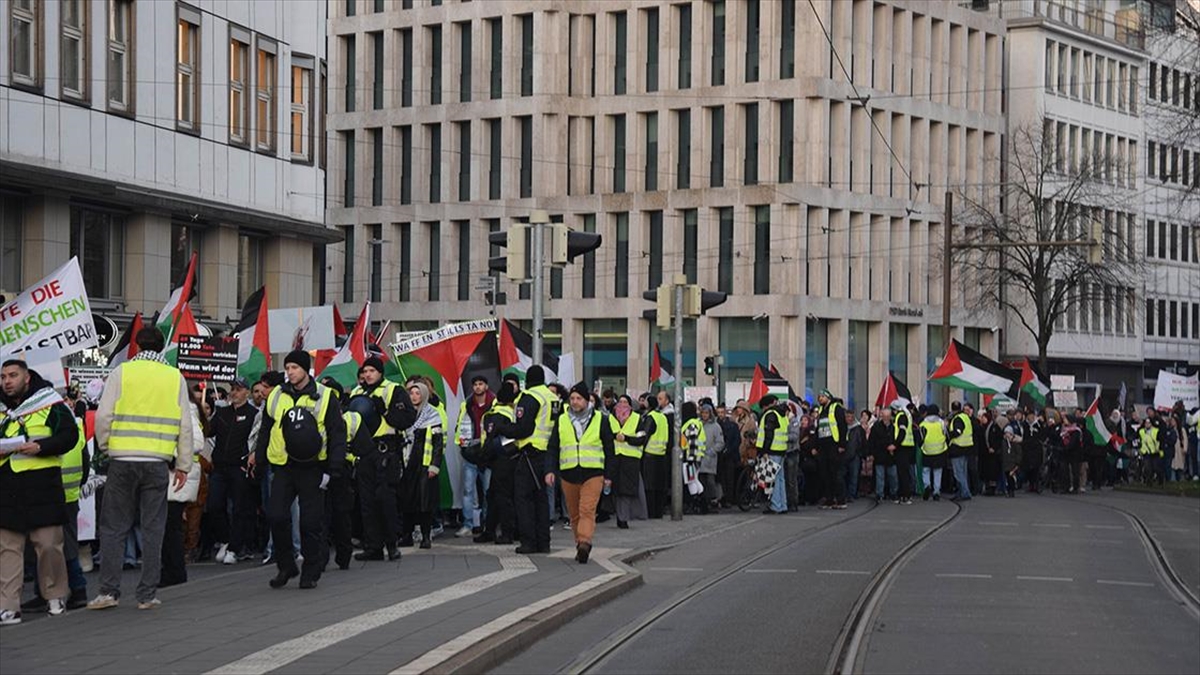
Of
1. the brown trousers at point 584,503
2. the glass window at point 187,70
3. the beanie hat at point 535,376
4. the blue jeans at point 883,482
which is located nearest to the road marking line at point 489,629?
the brown trousers at point 584,503

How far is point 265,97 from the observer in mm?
38688

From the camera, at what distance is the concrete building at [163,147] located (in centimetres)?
3136

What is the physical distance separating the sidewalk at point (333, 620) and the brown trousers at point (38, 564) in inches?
7.9

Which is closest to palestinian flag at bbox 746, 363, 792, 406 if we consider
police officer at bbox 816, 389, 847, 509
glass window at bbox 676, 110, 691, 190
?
police officer at bbox 816, 389, 847, 509

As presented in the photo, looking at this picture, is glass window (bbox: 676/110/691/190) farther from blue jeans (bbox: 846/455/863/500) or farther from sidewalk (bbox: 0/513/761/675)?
sidewalk (bbox: 0/513/761/675)

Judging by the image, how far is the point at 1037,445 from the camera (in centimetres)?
4209

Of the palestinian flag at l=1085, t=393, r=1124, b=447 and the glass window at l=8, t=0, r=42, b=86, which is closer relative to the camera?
the glass window at l=8, t=0, r=42, b=86

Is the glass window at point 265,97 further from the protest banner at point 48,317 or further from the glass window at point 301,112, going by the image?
the protest banner at point 48,317

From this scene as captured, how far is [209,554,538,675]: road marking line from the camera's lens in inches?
438

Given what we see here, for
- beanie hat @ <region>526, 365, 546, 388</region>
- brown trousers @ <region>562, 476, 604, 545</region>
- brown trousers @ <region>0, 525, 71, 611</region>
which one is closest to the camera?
brown trousers @ <region>0, 525, 71, 611</region>

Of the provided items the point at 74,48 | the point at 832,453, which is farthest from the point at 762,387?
the point at 74,48

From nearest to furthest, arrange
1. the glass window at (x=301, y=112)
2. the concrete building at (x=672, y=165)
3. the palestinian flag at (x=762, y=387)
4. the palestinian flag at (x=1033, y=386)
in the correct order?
the glass window at (x=301, y=112) → the palestinian flag at (x=762, y=387) → the palestinian flag at (x=1033, y=386) → the concrete building at (x=672, y=165)

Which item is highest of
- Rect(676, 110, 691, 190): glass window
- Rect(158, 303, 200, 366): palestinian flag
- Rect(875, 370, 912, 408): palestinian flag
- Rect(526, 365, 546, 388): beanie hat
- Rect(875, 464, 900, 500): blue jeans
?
Rect(676, 110, 691, 190): glass window

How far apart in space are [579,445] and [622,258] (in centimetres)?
5283
